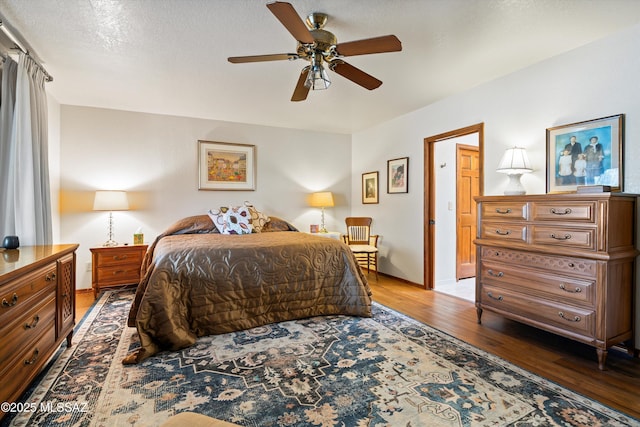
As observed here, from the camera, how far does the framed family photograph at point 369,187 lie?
17.1 feet

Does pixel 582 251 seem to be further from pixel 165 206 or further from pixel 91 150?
pixel 91 150

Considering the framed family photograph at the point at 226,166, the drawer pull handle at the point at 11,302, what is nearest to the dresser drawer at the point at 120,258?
the framed family photograph at the point at 226,166

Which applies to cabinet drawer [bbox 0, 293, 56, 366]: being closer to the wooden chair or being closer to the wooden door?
the wooden chair

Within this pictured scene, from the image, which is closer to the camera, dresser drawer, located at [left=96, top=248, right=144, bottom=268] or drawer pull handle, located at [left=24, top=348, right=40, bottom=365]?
drawer pull handle, located at [left=24, top=348, right=40, bottom=365]

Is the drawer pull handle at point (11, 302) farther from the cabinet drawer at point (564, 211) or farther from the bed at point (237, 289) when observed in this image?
the cabinet drawer at point (564, 211)

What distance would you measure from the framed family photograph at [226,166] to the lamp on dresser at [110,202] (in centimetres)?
100

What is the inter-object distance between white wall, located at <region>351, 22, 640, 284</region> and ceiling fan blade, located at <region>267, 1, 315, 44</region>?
2.25 metres

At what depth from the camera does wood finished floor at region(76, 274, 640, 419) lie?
1.89 m

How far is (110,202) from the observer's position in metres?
3.94

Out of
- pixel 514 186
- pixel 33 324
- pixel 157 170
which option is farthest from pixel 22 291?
pixel 514 186

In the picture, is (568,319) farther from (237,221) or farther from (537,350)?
(237,221)

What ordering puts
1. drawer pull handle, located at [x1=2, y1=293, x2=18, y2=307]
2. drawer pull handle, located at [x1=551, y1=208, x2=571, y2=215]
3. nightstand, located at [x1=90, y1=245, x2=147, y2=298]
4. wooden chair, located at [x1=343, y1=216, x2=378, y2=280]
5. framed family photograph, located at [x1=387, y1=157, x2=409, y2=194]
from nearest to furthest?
1. drawer pull handle, located at [x1=2, y1=293, x2=18, y2=307]
2. drawer pull handle, located at [x1=551, y1=208, x2=571, y2=215]
3. nightstand, located at [x1=90, y1=245, x2=147, y2=298]
4. framed family photograph, located at [x1=387, y1=157, x2=409, y2=194]
5. wooden chair, located at [x1=343, y1=216, x2=378, y2=280]

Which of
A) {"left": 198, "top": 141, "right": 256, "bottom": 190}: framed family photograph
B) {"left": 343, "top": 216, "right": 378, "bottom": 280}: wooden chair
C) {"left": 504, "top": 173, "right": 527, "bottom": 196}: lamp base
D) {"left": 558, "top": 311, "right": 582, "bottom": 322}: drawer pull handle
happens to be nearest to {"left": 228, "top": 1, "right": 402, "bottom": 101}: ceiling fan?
{"left": 504, "top": 173, "right": 527, "bottom": 196}: lamp base

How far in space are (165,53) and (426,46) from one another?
2173 mm
